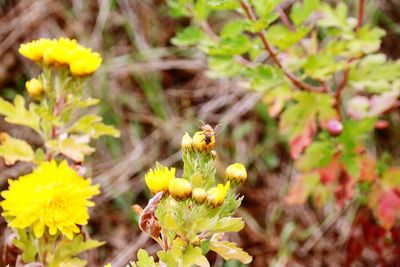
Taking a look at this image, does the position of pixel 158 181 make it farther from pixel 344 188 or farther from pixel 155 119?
pixel 155 119

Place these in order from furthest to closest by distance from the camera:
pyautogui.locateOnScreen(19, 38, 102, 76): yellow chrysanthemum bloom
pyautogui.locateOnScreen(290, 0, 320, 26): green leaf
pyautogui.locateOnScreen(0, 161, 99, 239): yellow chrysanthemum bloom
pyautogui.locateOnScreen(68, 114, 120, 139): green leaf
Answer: pyautogui.locateOnScreen(290, 0, 320, 26): green leaf → pyautogui.locateOnScreen(68, 114, 120, 139): green leaf → pyautogui.locateOnScreen(19, 38, 102, 76): yellow chrysanthemum bloom → pyautogui.locateOnScreen(0, 161, 99, 239): yellow chrysanthemum bloom

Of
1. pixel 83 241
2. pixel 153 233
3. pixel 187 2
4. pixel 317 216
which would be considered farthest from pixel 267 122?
pixel 153 233

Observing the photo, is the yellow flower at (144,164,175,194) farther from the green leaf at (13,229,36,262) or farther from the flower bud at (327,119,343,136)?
the flower bud at (327,119,343,136)

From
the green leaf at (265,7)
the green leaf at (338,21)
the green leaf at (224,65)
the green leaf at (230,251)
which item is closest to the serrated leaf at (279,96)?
the green leaf at (224,65)

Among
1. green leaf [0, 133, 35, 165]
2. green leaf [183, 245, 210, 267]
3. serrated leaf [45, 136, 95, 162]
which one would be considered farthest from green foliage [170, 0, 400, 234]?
green leaf [183, 245, 210, 267]

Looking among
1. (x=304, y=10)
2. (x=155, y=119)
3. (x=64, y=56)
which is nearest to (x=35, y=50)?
(x=64, y=56)
